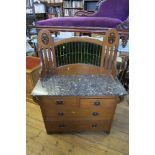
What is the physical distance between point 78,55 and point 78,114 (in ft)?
1.62

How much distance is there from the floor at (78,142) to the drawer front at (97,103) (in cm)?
35

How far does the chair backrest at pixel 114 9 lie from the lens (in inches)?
84.2

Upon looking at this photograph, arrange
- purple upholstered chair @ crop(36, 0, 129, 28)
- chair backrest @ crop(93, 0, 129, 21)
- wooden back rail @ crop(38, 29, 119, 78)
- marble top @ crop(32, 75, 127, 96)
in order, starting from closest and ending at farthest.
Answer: marble top @ crop(32, 75, 127, 96) → wooden back rail @ crop(38, 29, 119, 78) → purple upholstered chair @ crop(36, 0, 129, 28) → chair backrest @ crop(93, 0, 129, 21)

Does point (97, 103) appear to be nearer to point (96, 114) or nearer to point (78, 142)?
point (96, 114)

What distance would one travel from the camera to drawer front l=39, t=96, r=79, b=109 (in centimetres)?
125

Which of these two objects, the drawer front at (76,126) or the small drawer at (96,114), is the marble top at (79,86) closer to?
the small drawer at (96,114)

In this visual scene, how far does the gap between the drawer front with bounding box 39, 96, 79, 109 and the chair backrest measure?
1.44m

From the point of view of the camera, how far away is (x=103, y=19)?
6.18 ft

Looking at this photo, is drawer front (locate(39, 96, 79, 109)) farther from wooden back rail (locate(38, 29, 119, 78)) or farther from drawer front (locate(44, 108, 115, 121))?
wooden back rail (locate(38, 29, 119, 78))

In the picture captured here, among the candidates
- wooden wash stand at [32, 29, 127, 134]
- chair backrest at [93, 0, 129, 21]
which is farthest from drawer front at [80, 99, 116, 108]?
chair backrest at [93, 0, 129, 21]
